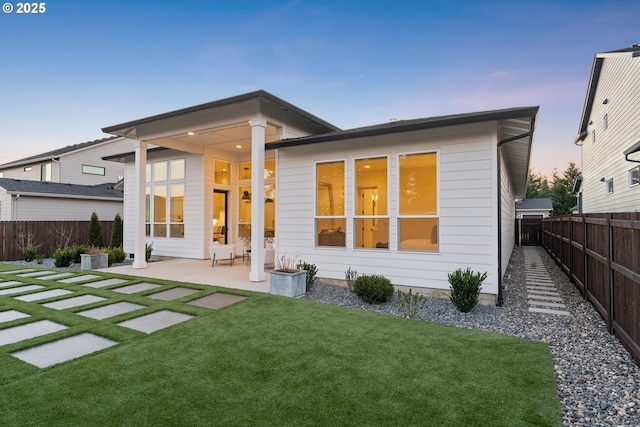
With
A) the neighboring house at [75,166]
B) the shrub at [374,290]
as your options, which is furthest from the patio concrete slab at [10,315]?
the neighboring house at [75,166]

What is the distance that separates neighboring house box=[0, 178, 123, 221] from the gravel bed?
45.5 feet

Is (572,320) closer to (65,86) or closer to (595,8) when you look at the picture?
(595,8)

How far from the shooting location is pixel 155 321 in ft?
14.1

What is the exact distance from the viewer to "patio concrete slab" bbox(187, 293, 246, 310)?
512cm

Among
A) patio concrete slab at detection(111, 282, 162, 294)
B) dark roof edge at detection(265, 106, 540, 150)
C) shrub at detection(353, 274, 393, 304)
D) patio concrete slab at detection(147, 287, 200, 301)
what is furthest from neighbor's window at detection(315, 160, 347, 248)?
patio concrete slab at detection(111, 282, 162, 294)

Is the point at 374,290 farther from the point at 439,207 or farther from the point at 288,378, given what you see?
the point at 288,378

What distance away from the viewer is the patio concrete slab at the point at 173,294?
18.2 ft

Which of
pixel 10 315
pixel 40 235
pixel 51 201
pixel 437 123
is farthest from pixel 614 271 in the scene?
pixel 51 201

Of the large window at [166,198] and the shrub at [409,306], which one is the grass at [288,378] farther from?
the large window at [166,198]

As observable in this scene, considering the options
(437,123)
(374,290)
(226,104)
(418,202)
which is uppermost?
(226,104)

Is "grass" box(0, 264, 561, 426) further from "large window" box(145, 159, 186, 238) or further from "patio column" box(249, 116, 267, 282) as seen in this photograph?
"large window" box(145, 159, 186, 238)

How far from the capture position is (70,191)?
14.9 m

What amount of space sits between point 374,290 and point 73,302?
4.90 meters

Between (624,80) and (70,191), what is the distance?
70.9 feet
